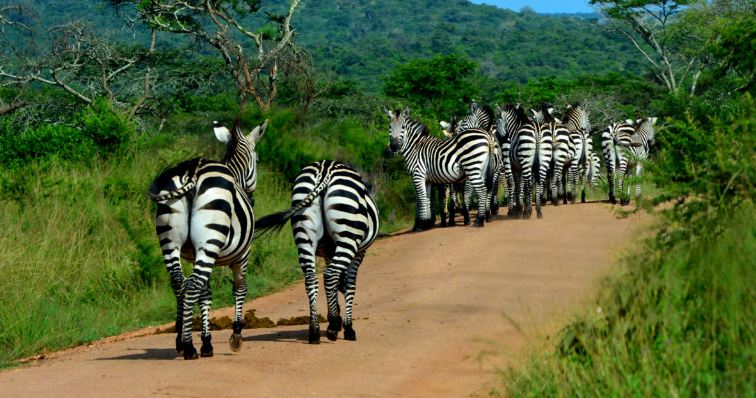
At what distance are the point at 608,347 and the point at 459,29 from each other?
141253mm

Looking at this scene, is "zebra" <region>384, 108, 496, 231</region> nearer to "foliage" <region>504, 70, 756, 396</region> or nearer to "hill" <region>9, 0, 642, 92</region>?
"foliage" <region>504, 70, 756, 396</region>

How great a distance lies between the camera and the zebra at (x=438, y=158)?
62.7 feet

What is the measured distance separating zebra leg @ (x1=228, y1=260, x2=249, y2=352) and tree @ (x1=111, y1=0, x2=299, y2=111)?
851 inches

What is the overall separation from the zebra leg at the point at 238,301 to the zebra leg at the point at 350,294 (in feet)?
3.01

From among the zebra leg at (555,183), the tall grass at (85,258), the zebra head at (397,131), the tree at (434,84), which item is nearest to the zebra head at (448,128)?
the zebra leg at (555,183)

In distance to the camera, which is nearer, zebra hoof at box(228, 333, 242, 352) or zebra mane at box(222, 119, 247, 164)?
zebra hoof at box(228, 333, 242, 352)

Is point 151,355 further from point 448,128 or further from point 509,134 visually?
point 448,128

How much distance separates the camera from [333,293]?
392 inches

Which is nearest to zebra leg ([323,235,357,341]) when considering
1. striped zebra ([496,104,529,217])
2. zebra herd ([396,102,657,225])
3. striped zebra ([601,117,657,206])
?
zebra herd ([396,102,657,225])

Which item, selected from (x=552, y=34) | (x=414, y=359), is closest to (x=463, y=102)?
(x=414, y=359)

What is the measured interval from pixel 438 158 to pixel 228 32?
18522 mm

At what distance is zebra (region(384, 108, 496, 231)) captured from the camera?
1911 cm

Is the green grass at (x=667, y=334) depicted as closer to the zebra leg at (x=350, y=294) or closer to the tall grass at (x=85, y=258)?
the zebra leg at (x=350, y=294)

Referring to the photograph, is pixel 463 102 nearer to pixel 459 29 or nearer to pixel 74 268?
pixel 74 268
